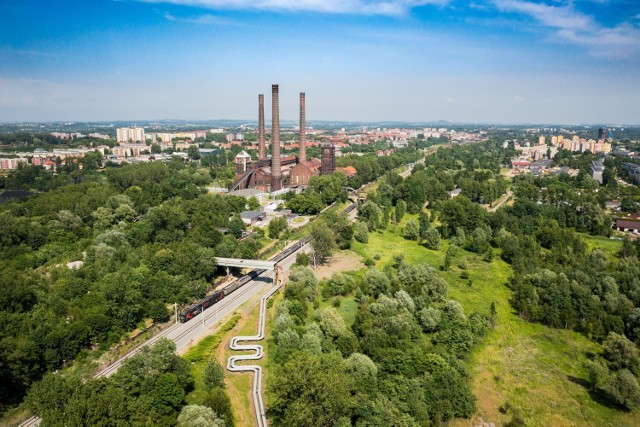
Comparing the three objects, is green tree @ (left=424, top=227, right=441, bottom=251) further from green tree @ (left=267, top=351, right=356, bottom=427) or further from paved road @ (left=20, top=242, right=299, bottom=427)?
green tree @ (left=267, top=351, right=356, bottom=427)

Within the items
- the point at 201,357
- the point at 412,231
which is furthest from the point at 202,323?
the point at 412,231

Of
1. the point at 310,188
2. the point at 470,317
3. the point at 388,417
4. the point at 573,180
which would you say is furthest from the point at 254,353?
the point at 573,180

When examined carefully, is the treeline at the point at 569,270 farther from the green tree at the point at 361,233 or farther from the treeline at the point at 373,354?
the green tree at the point at 361,233

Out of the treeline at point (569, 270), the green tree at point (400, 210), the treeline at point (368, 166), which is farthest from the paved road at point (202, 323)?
the treeline at point (368, 166)

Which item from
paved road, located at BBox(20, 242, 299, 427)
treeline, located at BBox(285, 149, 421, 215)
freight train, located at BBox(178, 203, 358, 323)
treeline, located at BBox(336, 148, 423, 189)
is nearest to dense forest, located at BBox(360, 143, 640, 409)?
treeline, located at BBox(285, 149, 421, 215)

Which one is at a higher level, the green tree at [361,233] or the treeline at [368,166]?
the treeline at [368,166]
